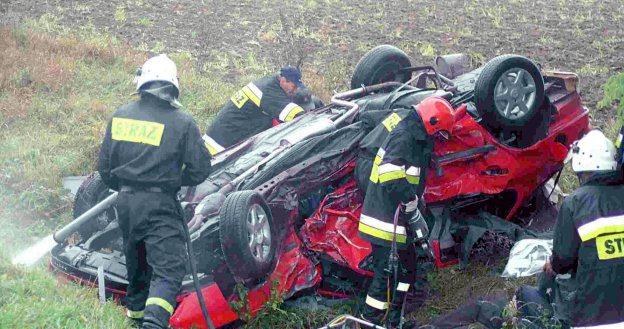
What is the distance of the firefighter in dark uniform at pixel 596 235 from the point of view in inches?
175

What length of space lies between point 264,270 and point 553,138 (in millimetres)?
2972

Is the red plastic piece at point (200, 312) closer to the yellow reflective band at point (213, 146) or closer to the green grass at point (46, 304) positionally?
the green grass at point (46, 304)

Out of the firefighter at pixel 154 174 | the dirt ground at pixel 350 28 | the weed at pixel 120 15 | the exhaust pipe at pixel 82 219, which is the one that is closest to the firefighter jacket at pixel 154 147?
the firefighter at pixel 154 174

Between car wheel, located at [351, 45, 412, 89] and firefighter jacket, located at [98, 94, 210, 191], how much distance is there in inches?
99.2

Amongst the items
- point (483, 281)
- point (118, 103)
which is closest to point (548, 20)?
point (118, 103)

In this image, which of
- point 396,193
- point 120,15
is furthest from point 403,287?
point 120,15

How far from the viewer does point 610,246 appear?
4469 mm

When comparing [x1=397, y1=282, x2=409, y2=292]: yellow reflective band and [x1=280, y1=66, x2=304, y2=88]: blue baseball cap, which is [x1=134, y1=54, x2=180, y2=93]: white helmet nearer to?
[x1=397, y1=282, x2=409, y2=292]: yellow reflective band

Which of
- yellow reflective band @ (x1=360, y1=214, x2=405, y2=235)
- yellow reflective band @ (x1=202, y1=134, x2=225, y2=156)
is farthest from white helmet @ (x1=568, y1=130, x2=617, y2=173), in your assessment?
yellow reflective band @ (x1=202, y1=134, x2=225, y2=156)

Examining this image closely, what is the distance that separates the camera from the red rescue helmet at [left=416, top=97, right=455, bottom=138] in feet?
18.4

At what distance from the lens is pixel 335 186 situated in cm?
630

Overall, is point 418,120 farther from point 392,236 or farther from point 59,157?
point 59,157

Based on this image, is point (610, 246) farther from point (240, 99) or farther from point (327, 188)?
point (240, 99)

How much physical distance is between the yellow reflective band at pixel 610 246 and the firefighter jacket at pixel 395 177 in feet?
5.05
